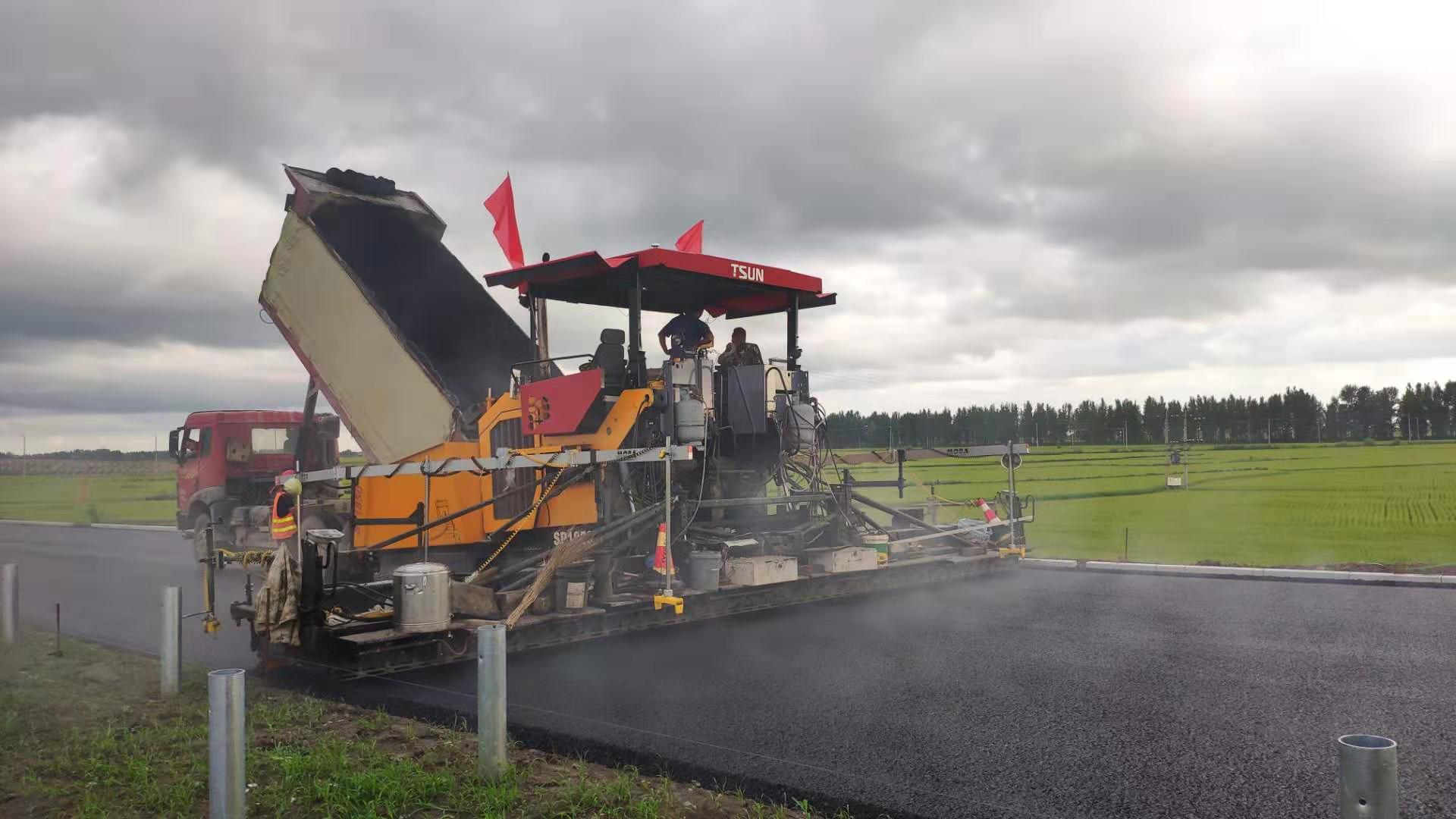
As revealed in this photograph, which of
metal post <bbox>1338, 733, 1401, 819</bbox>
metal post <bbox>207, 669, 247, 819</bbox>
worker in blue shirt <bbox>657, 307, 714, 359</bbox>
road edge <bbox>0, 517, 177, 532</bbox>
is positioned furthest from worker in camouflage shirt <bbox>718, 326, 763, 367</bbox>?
road edge <bbox>0, 517, 177, 532</bbox>

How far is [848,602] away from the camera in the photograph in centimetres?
978

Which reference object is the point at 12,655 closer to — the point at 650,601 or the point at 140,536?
the point at 650,601

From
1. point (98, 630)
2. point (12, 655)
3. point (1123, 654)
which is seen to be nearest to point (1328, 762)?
point (1123, 654)

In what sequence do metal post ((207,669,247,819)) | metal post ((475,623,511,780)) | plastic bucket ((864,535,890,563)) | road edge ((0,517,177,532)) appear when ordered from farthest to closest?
road edge ((0,517,177,532))
plastic bucket ((864,535,890,563))
metal post ((475,623,511,780))
metal post ((207,669,247,819))

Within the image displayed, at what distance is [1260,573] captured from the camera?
11430 millimetres

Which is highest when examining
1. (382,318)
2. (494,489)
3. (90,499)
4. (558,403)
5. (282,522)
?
(382,318)

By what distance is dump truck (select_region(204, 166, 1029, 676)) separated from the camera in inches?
290

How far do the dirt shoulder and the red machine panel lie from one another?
3.31 meters

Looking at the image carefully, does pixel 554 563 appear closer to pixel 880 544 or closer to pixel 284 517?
pixel 284 517

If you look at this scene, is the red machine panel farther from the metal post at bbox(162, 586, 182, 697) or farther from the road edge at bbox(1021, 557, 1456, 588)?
the road edge at bbox(1021, 557, 1456, 588)

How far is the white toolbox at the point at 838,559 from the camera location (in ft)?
30.5

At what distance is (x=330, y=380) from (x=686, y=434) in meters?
4.73

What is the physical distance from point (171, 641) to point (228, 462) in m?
11.5

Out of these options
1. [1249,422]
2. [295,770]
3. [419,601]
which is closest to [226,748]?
[295,770]
